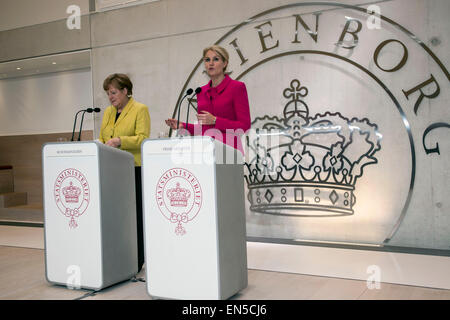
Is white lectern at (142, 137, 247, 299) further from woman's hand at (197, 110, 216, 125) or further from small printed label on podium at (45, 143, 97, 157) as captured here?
small printed label on podium at (45, 143, 97, 157)

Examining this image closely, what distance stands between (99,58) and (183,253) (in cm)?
361

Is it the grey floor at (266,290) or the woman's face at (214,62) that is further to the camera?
the woman's face at (214,62)

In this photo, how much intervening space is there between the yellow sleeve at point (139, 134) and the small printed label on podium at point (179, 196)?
1.89 feet

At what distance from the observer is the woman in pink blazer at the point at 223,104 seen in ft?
8.68

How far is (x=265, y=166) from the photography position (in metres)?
4.28

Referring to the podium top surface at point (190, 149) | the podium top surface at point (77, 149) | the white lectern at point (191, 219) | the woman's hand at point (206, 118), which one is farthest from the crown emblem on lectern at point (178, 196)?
the podium top surface at point (77, 149)

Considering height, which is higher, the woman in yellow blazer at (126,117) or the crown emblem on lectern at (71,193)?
the woman in yellow blazer at (126,117)

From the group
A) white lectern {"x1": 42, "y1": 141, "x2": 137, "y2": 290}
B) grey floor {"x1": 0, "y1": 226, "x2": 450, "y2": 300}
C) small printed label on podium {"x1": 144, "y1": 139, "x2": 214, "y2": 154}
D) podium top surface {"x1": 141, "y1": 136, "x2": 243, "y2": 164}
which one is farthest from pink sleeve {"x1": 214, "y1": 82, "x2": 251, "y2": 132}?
grey floor {"x1": 0, "y1": 226, "x2": 450, "y2": 300}

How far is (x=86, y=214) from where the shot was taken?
8.64 ft

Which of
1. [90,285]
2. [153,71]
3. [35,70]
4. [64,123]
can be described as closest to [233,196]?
[90,285]

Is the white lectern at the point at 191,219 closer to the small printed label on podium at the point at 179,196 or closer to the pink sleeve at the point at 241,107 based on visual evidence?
the small printed label on podium at the point at 179,196

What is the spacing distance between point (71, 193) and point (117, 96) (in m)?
0.75

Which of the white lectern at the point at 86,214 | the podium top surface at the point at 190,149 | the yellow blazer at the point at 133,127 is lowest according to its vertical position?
the white lectern at the point at 86,214

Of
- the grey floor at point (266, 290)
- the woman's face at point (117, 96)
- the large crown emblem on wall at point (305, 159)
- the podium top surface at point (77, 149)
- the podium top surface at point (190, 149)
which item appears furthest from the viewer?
the large crown emblem on wall at point (305, 159)
